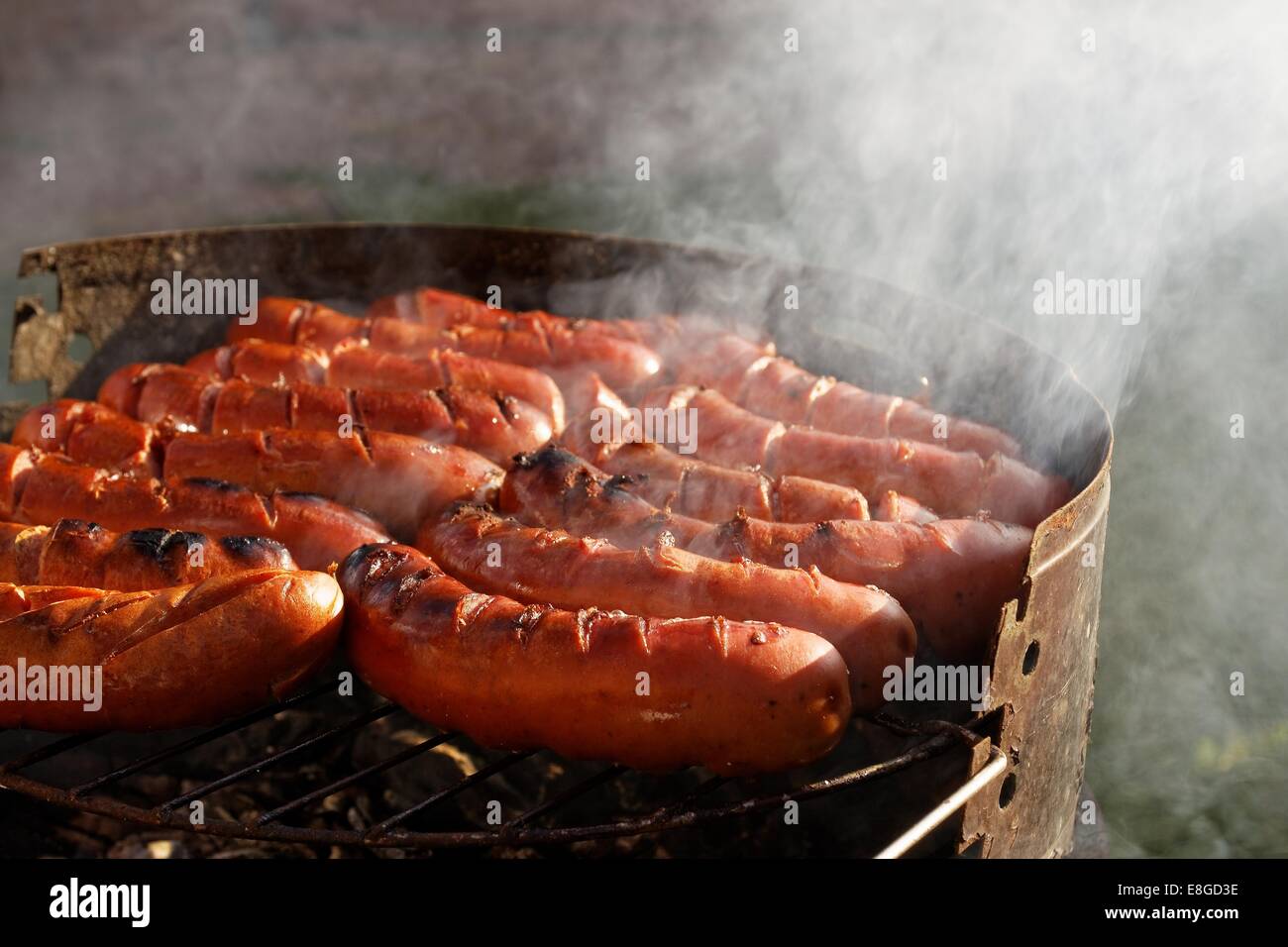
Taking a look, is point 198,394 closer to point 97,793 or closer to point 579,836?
point 97,793

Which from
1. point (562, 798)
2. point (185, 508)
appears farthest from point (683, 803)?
point (185, 508)

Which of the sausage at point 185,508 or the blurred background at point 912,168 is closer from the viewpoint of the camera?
the sausage at point 185,508

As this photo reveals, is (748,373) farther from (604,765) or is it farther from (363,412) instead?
(604,765)

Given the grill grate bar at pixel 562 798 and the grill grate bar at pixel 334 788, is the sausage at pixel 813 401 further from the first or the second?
the grill grate bar at pixel 334 788

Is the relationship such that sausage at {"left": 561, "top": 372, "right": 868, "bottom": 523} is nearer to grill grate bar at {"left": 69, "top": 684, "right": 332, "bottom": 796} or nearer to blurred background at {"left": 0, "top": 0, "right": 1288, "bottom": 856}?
grill grate bar at {"left": 69, "top": 684, "right": 332, "bottom": 796}

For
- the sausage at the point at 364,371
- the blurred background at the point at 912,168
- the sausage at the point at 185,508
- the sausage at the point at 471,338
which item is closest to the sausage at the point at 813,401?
the sausage at the point at 471,338

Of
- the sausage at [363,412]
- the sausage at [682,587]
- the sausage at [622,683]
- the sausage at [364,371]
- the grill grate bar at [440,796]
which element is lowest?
the grill grate bar at [440,796]

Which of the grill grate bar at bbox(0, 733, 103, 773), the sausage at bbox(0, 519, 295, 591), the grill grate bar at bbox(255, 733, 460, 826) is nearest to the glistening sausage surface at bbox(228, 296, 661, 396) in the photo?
the sausage at bbox(0, 519, 295, 591)
